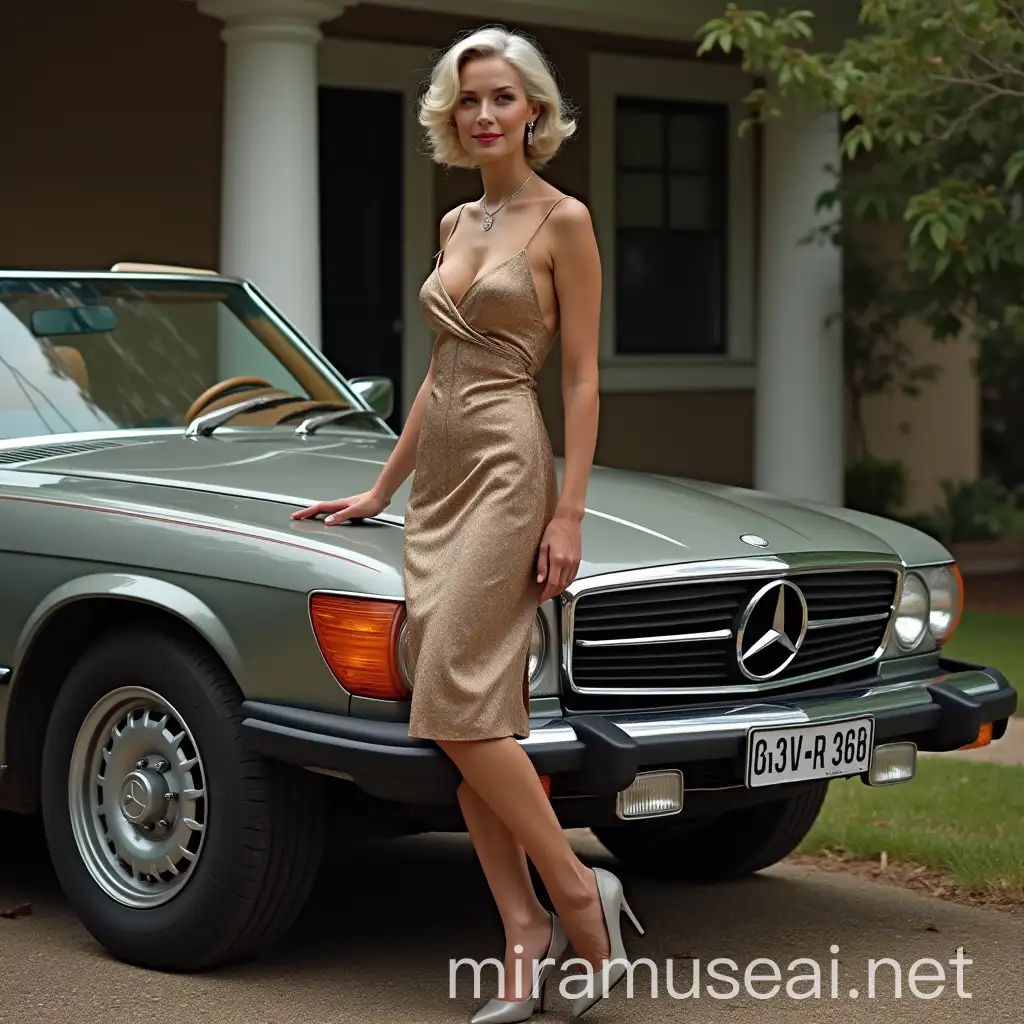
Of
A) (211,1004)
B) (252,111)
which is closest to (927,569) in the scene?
(211,1004)

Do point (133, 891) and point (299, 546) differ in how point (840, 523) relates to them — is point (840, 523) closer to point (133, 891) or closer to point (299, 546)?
point (299, 546)

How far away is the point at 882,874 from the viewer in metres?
5.83

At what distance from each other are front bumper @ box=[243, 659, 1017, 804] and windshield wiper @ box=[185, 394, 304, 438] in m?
1.51

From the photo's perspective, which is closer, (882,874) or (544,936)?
(544,936)

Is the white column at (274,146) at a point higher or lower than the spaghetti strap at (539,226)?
higher

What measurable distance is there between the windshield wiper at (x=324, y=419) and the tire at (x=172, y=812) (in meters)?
1.27

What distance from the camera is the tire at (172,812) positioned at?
14.0ft

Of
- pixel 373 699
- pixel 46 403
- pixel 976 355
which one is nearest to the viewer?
pixel 373 699

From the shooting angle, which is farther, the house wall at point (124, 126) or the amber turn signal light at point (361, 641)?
the house wall at point (124, 126)

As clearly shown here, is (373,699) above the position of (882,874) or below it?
above

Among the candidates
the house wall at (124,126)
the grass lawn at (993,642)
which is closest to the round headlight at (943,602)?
the grass lawn at (993,642)

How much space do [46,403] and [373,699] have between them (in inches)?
71.3

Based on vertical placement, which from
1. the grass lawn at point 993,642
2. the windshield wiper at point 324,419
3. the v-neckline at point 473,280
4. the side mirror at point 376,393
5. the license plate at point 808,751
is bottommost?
the grass lawn at point 993,642

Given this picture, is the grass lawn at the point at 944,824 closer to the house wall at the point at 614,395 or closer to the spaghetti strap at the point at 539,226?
the spaghetti strap at the point at 539,226
